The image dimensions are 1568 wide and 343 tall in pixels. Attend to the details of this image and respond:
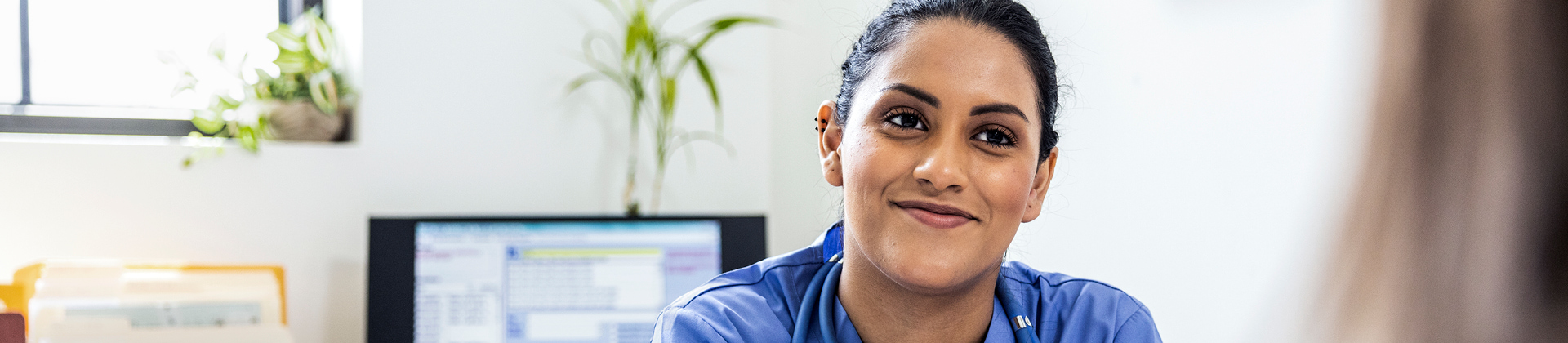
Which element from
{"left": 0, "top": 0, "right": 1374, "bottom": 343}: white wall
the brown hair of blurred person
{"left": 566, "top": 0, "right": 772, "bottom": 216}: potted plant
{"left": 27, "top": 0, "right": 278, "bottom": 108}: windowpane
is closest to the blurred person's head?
{"left": 0, "top": 0, "right": 1374, "bottom": 343}: white wall

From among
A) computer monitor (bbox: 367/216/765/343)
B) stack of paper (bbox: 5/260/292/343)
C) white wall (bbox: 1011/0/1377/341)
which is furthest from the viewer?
computer monitor (bbox: 367/216/765/343)

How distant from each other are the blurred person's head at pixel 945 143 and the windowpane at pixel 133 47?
1501 mm

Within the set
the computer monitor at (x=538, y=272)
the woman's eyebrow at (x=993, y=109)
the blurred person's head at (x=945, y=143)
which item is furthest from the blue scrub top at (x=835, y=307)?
the computer monitor at (x=538, y=272)

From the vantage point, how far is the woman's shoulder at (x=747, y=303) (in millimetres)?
854

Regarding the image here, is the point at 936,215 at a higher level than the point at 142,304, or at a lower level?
higher

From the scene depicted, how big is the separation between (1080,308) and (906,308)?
18 cm

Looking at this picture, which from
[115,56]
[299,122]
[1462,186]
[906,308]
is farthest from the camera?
[115,56]

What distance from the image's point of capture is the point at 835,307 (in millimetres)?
925

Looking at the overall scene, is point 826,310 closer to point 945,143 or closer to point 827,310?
point 827,310

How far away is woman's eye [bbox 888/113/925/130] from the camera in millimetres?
810

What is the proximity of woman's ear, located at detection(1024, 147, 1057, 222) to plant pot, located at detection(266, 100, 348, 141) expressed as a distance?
1431 mm

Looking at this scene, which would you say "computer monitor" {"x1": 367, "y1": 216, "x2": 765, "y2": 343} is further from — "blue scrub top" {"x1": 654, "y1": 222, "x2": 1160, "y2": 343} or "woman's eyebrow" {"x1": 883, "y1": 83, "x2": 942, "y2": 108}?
"woman's eyebrow" {"x1": 883, "y1": 83, "x2": 942, "y2": 108}

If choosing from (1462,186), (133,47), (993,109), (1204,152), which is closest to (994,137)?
(993,109)

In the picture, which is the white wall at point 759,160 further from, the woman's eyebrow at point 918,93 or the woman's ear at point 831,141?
the woman's eyebrow at point 918,93
